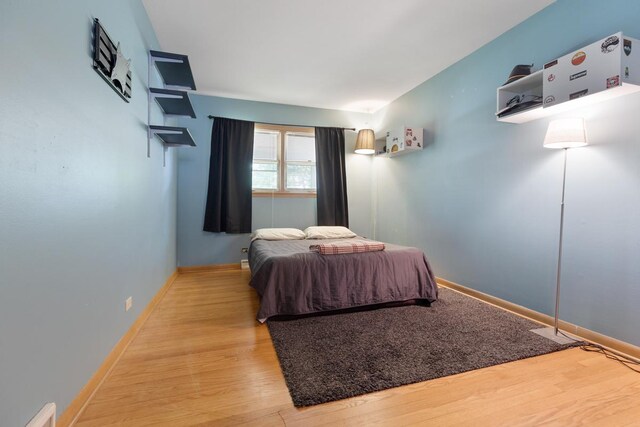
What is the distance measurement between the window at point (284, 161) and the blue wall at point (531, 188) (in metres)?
1.69

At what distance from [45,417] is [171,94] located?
2313 millimetres

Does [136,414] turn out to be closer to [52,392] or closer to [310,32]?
[52,392]

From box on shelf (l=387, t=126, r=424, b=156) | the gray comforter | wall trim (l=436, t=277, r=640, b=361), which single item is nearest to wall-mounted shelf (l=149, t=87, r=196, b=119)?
the gray comforter

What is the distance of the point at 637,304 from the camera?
1.87 meters

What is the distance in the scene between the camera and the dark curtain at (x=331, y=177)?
472 centimetres

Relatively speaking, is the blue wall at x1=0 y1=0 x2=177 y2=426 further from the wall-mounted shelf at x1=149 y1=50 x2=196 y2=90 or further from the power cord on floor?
the power cord on floor

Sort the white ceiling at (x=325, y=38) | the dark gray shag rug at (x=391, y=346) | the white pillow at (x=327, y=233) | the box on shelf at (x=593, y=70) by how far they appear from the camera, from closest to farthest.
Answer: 1. the dark gray shag rug at (x=391, y=346)
2. the box on shelf at (x=593, y=70)
3. the white ceiling at (x=325, y=38)
4. the white pillow at (x=327, y=233)

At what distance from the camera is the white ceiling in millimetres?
2393

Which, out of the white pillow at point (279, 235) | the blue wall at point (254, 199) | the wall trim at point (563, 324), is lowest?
the wall trim at point (563, 324)

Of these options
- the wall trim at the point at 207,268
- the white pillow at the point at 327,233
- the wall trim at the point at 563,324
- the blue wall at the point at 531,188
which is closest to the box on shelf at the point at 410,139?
the blue wall at the point at 531,188

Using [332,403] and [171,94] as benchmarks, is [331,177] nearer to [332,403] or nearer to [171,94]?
[171,94]

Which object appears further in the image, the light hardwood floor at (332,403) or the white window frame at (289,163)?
the white window frame at (289,163)

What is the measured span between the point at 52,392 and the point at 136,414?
0.36 m

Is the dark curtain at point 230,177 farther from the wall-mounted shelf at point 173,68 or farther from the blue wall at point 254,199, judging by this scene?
Result: the wall-mounted shelf at point 173,68
